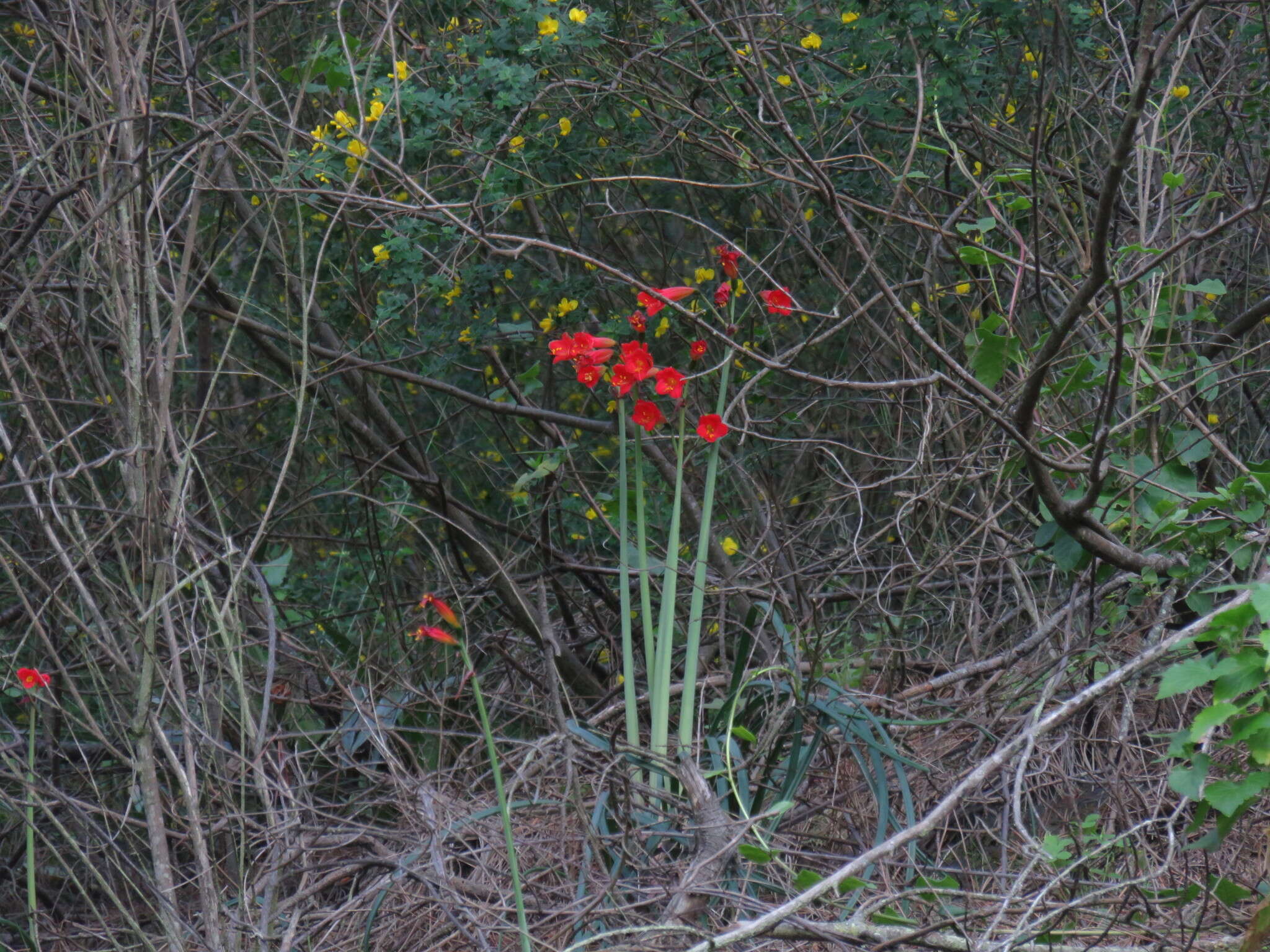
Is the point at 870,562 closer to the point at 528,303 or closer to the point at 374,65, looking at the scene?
the point at 528,303

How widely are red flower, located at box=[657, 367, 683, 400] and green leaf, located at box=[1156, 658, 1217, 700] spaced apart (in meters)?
1.09

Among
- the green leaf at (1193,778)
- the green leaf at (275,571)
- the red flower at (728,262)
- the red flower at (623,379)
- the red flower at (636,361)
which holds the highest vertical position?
the red flower at (728,262)

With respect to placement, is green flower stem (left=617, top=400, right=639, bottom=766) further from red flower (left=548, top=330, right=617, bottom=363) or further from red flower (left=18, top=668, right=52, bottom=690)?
red flower (left=18, top=668, right=52, bottom=690)

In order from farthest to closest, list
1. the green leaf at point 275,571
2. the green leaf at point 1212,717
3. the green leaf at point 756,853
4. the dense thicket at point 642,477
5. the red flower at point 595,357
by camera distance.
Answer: the green leaf at point 275,571
the red flower at point 595,357
the dense thicket at point 642,477
the green leaf at point 756,853
the green leaf at point 1212,717

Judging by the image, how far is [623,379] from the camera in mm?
2549

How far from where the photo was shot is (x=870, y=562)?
168 inches

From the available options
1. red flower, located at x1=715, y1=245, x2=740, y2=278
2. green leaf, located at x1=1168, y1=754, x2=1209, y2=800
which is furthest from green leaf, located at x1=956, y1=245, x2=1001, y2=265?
green leaf, located at x1=1168, y1=754, x2=1209, y2=800

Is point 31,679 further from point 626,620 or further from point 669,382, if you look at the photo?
point 669,382

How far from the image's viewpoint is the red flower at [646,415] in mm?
2588

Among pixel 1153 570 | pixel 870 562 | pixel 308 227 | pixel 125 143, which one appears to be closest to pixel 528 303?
pixel 308 227

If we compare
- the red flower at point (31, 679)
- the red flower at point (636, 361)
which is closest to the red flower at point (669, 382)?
the red flower at point (636, 361)

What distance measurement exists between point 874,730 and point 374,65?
222 cm

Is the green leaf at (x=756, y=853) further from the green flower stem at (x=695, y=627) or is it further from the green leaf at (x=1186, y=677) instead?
the green leaf at (x=1186, y=677)

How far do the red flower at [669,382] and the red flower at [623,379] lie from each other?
2.0 inches
